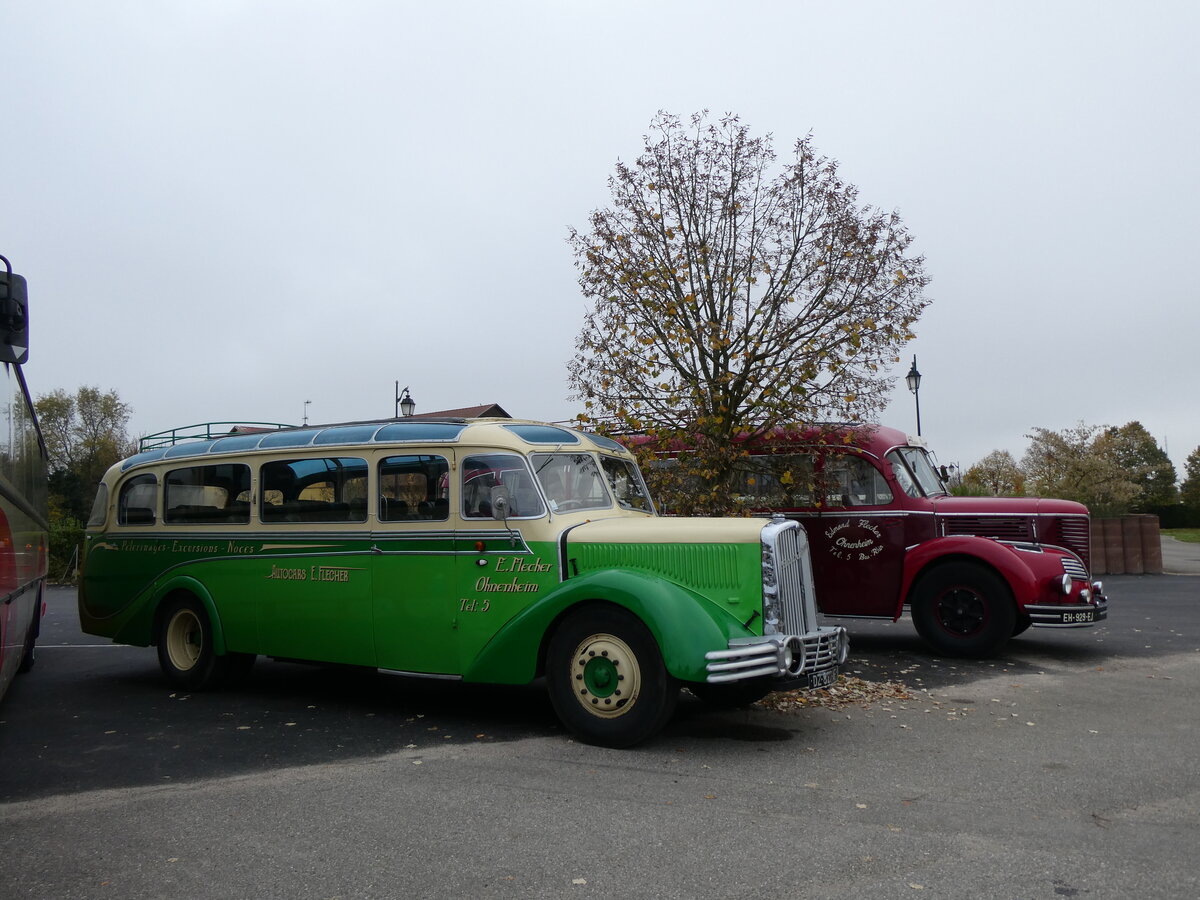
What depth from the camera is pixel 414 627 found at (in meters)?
7.43

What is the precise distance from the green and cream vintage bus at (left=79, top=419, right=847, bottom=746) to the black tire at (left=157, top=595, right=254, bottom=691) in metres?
0.02

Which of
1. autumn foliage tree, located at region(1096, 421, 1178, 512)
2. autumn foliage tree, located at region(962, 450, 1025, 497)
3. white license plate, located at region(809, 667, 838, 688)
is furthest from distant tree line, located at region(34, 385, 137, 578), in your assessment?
autumn foliage tree, located at region(1096, 421, 1178, 512)

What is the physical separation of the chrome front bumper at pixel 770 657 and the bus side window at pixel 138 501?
633 cm

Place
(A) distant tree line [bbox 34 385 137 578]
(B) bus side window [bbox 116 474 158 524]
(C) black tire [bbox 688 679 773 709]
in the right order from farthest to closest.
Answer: (A) distant tree line [bbox 34 385 137 578] < (B) bus side window [bbox 116 474 158 524] < (C) black tire [bbox 688 679 773 709]

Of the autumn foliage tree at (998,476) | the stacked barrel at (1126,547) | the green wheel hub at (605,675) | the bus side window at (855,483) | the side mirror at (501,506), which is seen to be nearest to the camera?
the green wheel hub at (605,675)

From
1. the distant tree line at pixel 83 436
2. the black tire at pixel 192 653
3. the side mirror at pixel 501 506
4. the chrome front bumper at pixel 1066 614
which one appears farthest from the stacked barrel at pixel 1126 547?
the distant tree line at pixel 83 436

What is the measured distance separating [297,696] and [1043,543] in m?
8.33

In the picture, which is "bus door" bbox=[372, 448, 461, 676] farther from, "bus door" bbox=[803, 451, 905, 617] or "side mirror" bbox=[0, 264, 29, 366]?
"bus door" bbox=[803, 451, 905, 617]

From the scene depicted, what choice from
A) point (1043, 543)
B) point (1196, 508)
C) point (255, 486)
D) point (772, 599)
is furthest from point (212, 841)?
point (1196, 508)

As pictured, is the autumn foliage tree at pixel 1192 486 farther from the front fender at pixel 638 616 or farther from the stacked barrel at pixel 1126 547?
the front fender at pixel 638 616

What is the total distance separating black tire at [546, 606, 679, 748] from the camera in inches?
244

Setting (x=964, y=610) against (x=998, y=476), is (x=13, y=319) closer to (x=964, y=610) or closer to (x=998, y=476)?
(x=964, y=610)

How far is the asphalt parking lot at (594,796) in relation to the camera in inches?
163

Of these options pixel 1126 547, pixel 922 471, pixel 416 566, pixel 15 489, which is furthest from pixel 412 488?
pixel 1126 547
